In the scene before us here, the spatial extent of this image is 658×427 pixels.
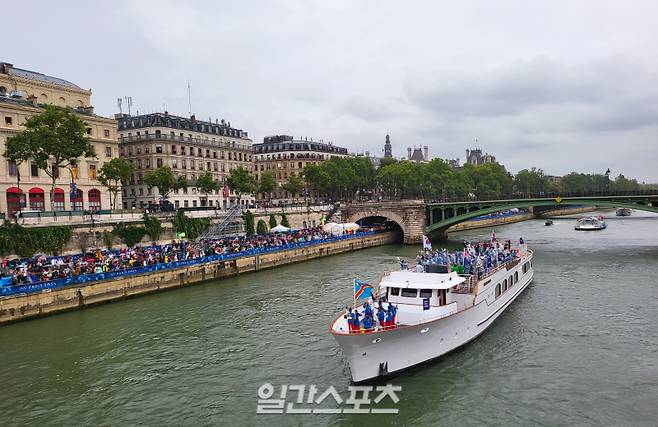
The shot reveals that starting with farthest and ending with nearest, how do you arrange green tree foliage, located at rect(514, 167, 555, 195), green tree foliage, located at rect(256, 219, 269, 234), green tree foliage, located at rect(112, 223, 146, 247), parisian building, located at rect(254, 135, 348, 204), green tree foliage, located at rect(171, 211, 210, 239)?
green tree foliage, located at rect(514, 167, 555, 195)
parisian building, located at rect(254, 135, 348, 204)
green tree foliage, located at rect(256, 219, 269, 234)
green tree foliage, located at rect(171, 211, 210, 239)
green tree foliage, located at rect(112, 223, 146, 247)

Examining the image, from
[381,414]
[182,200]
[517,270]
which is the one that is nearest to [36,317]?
[381,414]

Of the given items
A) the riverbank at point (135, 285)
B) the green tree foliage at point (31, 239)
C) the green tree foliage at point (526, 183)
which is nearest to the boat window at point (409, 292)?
the riverbank at point (135, 285)

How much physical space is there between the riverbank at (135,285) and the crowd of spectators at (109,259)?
3.80 feet

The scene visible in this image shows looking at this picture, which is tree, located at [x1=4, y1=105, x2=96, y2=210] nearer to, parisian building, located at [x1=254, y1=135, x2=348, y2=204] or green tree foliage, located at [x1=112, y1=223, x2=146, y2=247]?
green tree foliage, located at [x1=112, y1=223, x2=146, y2=247]

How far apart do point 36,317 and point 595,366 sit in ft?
115

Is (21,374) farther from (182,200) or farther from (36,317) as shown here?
(182,200)

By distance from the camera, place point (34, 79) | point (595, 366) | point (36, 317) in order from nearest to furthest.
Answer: point (595, 366) < point (36, 317) < point (34, 79)

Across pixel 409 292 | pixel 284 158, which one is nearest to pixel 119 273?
pixel 409 292

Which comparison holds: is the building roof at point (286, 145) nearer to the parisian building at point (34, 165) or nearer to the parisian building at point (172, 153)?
the parisian building at point (172, 153)

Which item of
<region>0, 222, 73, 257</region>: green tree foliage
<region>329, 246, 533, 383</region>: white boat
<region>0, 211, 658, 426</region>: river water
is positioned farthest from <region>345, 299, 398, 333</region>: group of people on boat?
<region>0, 222, 73, 257</region>: green tree foliage

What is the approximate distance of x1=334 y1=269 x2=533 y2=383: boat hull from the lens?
69.5 feet

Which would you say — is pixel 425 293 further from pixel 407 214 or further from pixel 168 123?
pixel 168 123

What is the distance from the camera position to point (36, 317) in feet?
114

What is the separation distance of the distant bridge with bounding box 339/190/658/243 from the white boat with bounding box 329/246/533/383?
45238 millimetres
